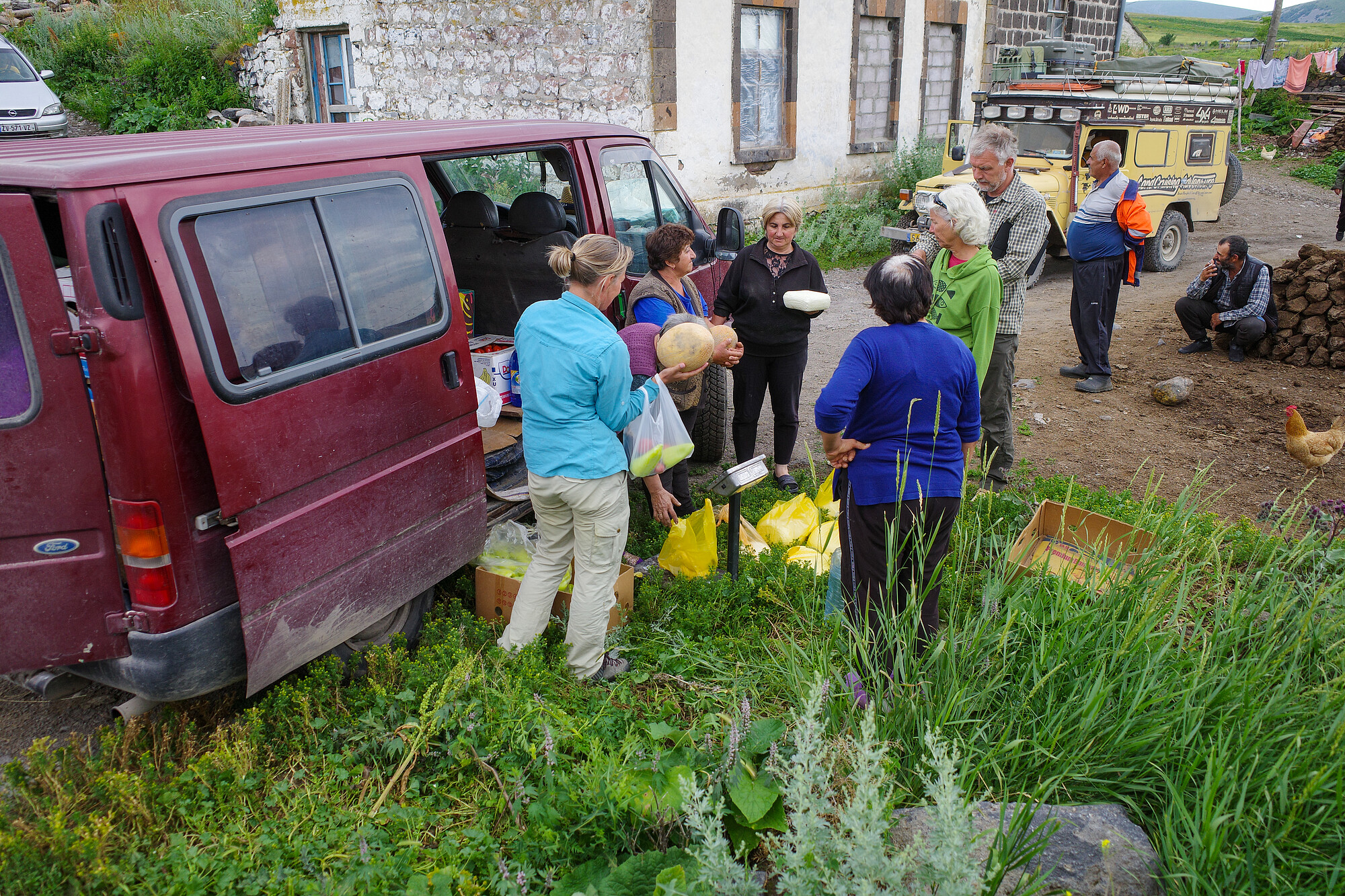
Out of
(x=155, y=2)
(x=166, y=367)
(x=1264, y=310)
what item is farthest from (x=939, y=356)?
(x=155, y=2)

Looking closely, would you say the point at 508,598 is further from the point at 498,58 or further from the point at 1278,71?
A: the point at 1278,71

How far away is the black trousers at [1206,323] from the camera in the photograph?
7.73m

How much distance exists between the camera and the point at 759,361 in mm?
4953

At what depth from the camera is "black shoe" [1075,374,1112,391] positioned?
7.19 meters

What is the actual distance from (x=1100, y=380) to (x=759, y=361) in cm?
382

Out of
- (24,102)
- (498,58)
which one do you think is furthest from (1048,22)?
(24,102)

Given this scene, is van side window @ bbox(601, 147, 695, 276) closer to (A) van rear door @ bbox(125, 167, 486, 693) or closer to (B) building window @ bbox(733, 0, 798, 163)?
(A) van rear door @ bbox(125, 167, 486, 693)

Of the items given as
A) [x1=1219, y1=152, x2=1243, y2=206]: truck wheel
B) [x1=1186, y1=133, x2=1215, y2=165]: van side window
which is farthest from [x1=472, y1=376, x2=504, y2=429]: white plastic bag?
[x1=1219, y1=152, x2=1243, y2=206]: truck wheel

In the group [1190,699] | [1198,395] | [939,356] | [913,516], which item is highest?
[939,356]

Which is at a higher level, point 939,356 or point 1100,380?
point 939,356

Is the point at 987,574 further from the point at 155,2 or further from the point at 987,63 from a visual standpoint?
the point at 155,2

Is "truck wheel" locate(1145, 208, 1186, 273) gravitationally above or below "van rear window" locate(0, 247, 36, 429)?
below

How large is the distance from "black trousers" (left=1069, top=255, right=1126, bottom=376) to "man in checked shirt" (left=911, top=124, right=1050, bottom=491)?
2352mm

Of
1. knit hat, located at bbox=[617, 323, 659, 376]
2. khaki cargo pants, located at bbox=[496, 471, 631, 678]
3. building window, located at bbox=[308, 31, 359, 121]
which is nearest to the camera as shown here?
khaki cargo pants, located at bbox=[496, 471, 631, 678]
